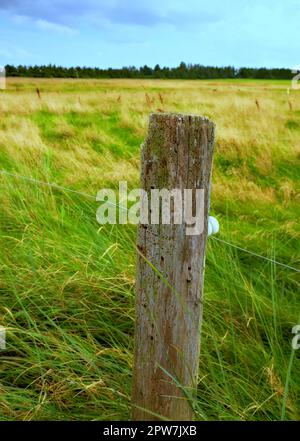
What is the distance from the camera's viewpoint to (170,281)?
1645mm

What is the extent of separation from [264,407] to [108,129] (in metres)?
8.30

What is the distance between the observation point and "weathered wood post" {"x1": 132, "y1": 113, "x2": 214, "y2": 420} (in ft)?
5.18

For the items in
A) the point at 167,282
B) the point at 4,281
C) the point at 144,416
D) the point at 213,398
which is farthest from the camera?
the point at 4,281

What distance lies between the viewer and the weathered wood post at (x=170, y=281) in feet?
5.18

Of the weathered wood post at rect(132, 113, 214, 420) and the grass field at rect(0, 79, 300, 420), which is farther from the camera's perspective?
the grass field at rect(0, 79, 300, 420)

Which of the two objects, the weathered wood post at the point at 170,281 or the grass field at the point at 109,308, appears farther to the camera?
the grass field at the point at 109,308

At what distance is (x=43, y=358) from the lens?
2174mm

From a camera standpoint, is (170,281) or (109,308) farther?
(109,308)

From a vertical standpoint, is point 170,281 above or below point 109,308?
above

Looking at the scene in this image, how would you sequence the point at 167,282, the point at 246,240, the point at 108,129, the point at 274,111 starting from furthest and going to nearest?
the point at 274,111
the point at 108,129
the point at 246,240
the point at 167,282
